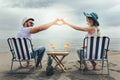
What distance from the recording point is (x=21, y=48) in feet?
32.3

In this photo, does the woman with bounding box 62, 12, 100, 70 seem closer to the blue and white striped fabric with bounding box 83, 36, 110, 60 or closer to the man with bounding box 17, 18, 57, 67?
the blue and white striped fabric with bounding box 83, 36, 110, 60

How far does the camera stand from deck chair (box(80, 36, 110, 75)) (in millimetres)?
9535

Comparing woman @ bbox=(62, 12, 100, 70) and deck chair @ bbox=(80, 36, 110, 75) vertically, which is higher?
woman @ bbox=(62, 12, 100, 70)

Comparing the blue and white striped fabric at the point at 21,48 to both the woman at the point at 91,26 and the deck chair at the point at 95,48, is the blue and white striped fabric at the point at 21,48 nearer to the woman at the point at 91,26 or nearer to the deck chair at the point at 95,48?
the woman at the point at 91,26

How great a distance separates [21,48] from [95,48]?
2047 mm

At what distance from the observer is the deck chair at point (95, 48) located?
31.3ft

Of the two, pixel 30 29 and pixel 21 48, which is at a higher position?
pixel 30 29

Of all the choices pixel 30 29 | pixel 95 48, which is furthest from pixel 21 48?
pixel 95 48

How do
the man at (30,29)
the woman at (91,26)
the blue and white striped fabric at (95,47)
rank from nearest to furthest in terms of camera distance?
the blue and white striped fabric at (95,47)
the man at (30,29)
the woman at (91,26)

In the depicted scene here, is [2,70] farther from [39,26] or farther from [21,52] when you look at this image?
[39,26]

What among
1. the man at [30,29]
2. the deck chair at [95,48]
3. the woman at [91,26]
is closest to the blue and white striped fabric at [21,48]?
the man at [30,29]

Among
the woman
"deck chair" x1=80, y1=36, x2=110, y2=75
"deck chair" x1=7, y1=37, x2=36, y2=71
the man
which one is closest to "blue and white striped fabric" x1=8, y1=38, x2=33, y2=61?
"deck chair" x1=7, y1=37, x2=36, y2=71

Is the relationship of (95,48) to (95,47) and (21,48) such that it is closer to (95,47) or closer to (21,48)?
(95,47)

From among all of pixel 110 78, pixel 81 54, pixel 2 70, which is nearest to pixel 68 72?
pixel 81 54
